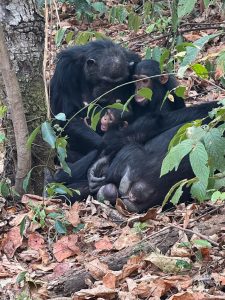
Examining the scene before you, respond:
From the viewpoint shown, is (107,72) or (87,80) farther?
(87,80)

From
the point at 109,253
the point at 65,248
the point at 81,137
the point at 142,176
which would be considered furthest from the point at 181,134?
the point at 81,137

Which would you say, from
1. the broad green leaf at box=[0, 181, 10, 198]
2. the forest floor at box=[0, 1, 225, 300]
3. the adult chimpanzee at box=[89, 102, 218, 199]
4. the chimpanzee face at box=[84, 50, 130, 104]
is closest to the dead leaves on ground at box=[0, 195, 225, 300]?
the forest floor at box=[0, 1, 225, 300]

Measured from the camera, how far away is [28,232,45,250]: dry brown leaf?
5.69 metres

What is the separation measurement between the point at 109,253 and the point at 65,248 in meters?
0.38

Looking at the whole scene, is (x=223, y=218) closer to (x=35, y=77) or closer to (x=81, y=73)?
(x=35, y=77)

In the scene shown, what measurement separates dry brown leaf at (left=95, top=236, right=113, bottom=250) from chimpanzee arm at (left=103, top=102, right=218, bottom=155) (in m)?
1.77

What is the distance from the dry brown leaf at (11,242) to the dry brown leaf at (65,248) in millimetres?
302

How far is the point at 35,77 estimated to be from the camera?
6.83 metres

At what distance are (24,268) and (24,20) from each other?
2.39m

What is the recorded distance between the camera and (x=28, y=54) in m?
Answer: 6.73

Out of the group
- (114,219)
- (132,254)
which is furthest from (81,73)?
(132,254)

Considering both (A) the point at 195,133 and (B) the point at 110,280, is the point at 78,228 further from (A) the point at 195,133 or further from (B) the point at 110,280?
(A) the point at 195,133

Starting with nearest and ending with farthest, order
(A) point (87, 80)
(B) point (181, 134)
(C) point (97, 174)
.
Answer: (B) point (181, 134), (C) point (97, 174), (A) point (87, 80)

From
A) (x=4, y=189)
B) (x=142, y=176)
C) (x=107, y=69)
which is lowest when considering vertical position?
(x=142, y=176)
